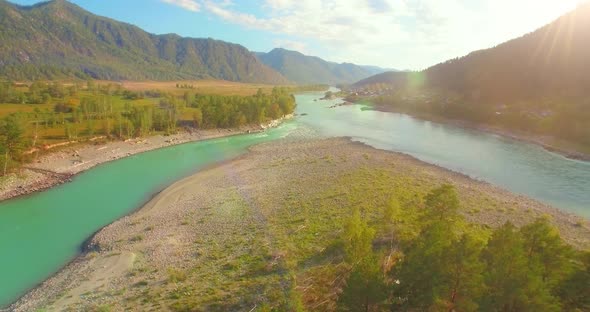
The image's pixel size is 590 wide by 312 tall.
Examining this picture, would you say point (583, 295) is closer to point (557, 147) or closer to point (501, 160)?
point (501, 160)

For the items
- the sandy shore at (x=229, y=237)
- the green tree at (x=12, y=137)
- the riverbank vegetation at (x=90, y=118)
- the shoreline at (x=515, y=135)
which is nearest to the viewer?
the sandy shore at (x=229, y=237)

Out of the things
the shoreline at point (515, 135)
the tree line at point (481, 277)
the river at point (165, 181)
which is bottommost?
the river at point (165, 181)

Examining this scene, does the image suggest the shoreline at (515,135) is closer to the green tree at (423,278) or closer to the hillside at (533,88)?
the hillside at (533,88)

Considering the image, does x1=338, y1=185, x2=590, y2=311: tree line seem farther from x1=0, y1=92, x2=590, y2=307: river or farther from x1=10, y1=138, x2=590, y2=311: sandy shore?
x1=0, y1=92, x2=590, y2=307: river

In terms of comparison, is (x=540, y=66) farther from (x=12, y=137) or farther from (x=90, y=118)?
(x=12, y=137)

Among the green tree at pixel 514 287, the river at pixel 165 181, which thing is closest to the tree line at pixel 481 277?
the green tree at pixel 514 287

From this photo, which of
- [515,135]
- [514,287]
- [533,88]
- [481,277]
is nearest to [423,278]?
[481,277]
